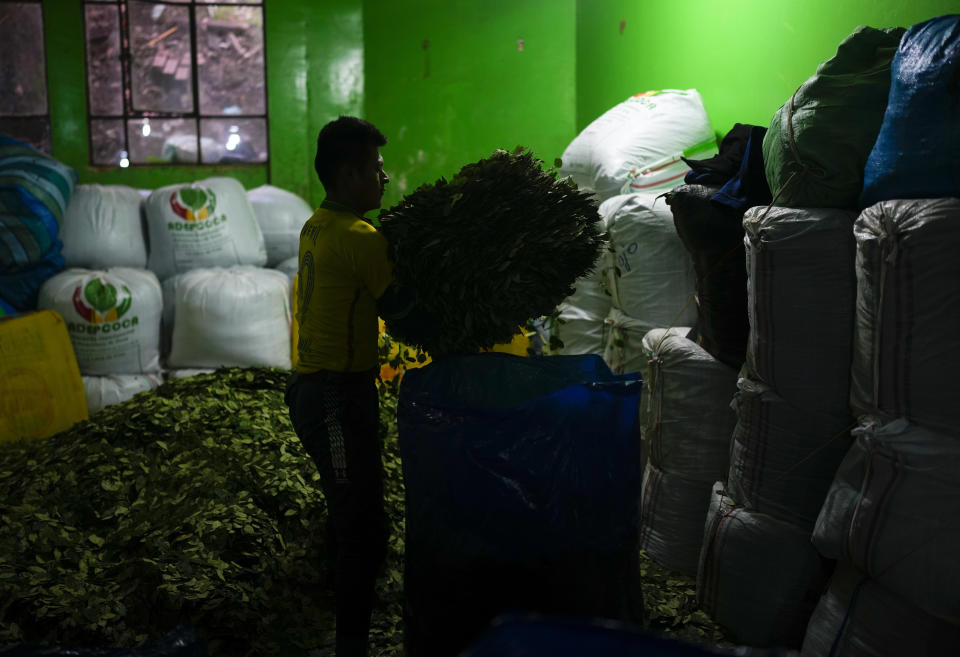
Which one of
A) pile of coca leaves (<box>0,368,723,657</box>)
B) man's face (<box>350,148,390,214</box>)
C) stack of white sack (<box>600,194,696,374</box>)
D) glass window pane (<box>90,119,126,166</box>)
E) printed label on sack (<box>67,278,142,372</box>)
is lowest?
pile of coca leaves (<box>0,368,723,657</box>)

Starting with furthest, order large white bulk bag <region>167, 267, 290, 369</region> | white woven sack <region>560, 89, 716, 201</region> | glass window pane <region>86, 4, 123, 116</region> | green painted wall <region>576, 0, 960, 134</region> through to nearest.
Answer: glass window pane <region>86, 4, 123, 116</region>
large white bulk bag <region>167, 267, 290, 369</region>
white woven sack <region>560, 89, 716, 201</region>
green painted wall <region>576, 0, 960, 134</region>

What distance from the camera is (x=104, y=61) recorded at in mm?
5047

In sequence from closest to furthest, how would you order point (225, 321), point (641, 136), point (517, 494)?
1. point (517, 494)
2. point (641, 136)
3. point (225, 321)

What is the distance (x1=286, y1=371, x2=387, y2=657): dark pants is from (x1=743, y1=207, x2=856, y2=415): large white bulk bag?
0.98 metres

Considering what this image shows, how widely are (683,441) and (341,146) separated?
1304mm

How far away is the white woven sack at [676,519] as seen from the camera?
228 centimetres

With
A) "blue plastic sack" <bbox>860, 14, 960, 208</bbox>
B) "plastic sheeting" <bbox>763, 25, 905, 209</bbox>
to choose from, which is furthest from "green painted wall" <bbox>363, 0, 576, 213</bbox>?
"blue plastic sack" <bbox>860, 14, 960, 208</bbox>

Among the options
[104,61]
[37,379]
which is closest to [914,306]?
[37,379]

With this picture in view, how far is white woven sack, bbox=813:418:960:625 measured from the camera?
4.50ft

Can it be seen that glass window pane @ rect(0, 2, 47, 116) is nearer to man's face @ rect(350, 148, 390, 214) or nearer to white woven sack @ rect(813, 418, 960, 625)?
man's face @ rect(350, 148, 390, 214)

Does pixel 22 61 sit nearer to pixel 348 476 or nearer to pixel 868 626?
pixel 348 476

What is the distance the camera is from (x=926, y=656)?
1.41 m

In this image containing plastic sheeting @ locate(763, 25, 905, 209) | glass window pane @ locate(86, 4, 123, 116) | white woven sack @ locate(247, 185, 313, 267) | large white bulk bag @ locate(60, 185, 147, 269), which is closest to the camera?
plastic sheeting @ locate(763, 25, 905, 209)

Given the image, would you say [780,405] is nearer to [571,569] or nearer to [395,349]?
[571,569]
